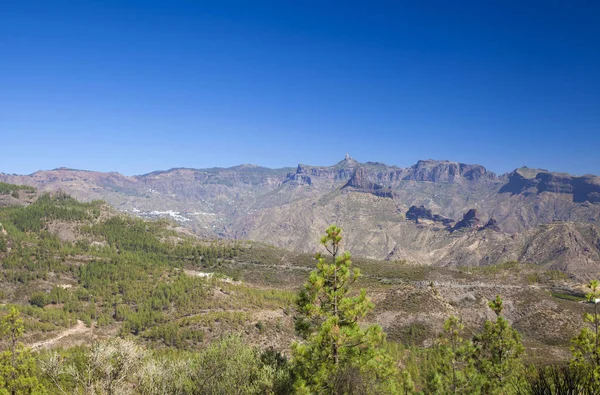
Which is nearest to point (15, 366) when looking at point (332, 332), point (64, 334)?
point (332, 332)

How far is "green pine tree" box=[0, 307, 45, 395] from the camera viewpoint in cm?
3039

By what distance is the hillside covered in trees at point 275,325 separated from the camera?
22047 millimetres

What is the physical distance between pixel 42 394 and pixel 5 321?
7594mm

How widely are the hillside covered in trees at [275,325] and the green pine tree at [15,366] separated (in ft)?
0.43

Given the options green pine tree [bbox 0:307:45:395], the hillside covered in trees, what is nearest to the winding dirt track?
the hillside covered in trees

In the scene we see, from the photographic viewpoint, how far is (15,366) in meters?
31.7

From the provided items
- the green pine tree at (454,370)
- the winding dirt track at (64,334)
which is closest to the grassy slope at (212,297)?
the winding dirt track at (64,334)

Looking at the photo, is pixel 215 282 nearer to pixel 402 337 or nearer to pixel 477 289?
pixel 402 337

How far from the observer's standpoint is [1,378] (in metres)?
29.7

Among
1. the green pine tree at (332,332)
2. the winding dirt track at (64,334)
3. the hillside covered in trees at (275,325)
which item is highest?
the green pine tree at (332,332)

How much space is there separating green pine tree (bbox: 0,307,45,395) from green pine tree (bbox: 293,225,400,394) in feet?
81.0

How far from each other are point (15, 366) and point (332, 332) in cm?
2916

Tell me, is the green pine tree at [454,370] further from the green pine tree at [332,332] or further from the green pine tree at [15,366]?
the green pine tree at [15,366]

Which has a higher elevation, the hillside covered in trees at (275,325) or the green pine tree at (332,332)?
the green pine tree at (332,332)
